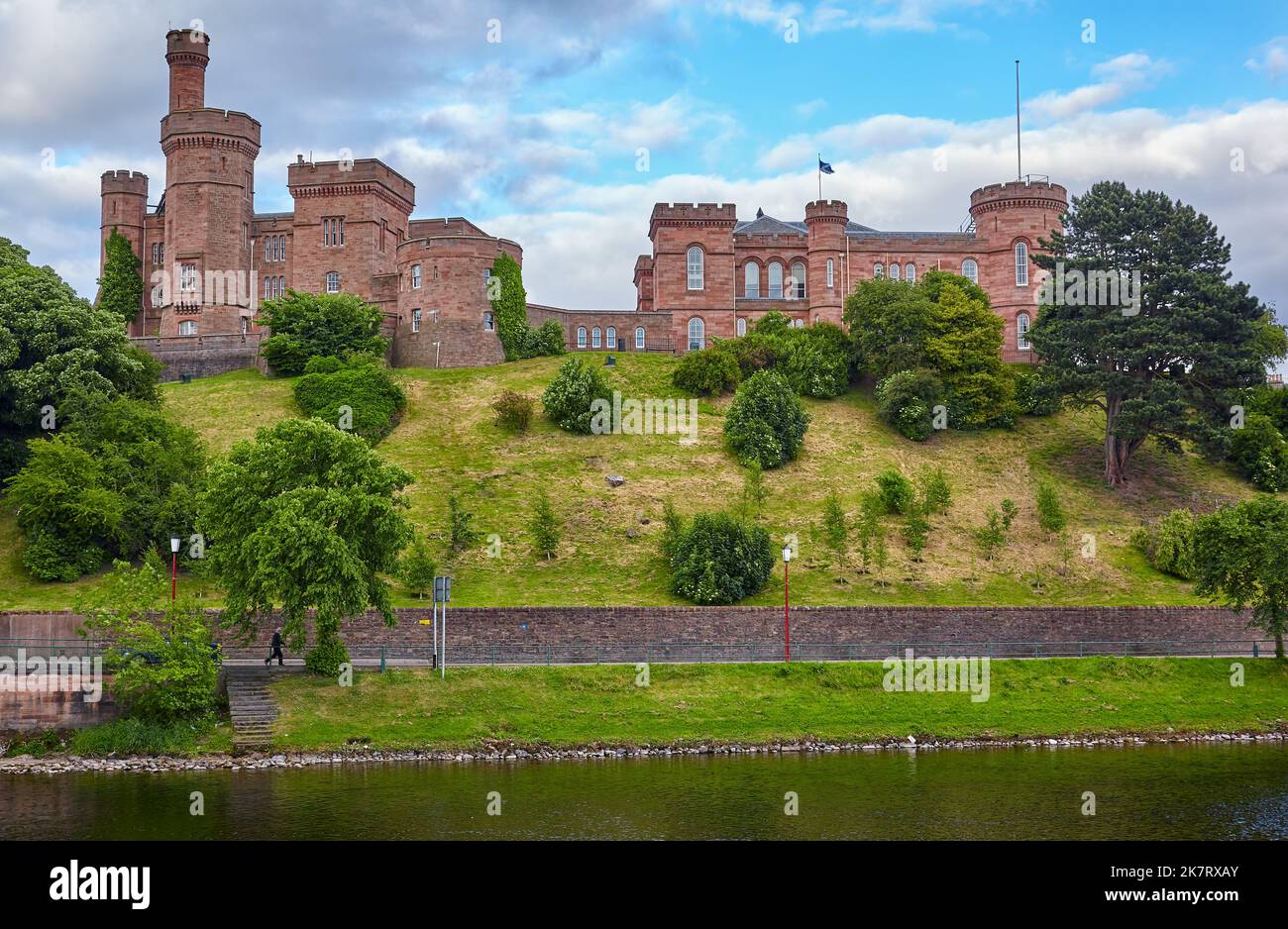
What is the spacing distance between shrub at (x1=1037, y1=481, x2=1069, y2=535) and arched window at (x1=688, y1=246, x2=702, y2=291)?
30.9m

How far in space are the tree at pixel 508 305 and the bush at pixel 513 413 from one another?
10031 mm

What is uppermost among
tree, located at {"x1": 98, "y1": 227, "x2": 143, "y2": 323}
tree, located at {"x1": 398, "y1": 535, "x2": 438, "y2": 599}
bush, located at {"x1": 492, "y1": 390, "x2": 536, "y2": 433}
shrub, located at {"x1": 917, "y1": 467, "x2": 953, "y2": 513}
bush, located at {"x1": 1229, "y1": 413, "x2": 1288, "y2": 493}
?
tree, located at {"x1": 98, "y1": 227, "x2": 143, "y2": 323}

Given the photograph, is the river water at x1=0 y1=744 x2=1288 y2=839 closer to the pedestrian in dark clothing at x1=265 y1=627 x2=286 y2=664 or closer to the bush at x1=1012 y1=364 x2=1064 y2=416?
the pedestrian in dark clothing at x1=265 y1=627 x2=286 y2=664

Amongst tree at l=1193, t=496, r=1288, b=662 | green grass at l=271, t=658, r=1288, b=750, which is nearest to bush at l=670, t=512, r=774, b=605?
green grass at l=271, t=658, r=1288, b=750

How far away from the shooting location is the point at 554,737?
34.0 m

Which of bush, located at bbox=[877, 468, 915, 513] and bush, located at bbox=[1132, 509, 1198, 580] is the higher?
bush, located at bbox=[877, 468, 915, 513]

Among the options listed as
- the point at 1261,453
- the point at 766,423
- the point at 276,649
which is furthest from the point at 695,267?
the point at 276,649

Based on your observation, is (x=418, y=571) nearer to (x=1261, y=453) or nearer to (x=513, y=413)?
(x=513, y=413)

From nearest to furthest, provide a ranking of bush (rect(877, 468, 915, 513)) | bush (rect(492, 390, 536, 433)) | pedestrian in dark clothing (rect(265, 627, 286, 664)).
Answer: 1. pedestrian in dark clothing (rect(265, 627, 286, 664))
2. bush (rect(877, 468, 915, 513))
3. bush (rect(492, 390, 536, 433))

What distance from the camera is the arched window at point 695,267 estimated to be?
7894cm

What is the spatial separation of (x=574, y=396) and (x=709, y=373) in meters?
9.15

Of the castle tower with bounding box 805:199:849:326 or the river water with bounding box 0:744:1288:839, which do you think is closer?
the river water with bounding box 0:744:1288:839

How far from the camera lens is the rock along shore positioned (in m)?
31.6

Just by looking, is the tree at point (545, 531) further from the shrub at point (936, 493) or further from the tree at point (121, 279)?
the tree at point (121, 279)
